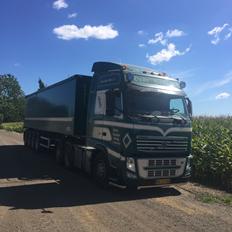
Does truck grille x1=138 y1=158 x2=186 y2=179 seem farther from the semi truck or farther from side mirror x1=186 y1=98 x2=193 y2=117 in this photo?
side mirror x1=186 y1=98 x2=193 y2=117

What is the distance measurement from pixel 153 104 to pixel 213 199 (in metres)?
2.80

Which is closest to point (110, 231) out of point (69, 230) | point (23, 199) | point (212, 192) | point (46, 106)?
point (69, 230)

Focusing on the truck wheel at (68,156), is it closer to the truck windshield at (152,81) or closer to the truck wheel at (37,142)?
the truck windshield at (152,81)

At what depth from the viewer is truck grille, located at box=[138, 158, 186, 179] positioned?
10.7 m

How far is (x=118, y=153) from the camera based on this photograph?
10.8 meters

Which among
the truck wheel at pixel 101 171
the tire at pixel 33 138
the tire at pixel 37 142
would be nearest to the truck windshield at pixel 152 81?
the truck wheel at pixel 101 171

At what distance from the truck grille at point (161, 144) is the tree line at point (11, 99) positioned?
105 m

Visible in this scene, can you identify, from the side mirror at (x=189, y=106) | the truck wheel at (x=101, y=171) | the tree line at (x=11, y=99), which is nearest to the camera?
the truck wheel at (x=101, y=171)

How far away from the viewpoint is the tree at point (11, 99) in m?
115

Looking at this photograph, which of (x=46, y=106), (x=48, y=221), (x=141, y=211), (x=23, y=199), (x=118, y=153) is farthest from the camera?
(x=46, y=106)

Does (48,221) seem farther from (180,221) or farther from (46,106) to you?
(46,106)

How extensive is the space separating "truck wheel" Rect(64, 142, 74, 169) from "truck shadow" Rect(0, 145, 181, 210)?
0.90 feet

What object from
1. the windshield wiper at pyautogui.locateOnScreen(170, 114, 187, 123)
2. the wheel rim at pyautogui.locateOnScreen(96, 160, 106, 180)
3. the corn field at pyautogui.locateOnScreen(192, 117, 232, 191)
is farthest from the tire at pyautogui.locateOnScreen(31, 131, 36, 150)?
the windshield wiper at pyautogui.locateOnScreen(170, 114, 187, 123)

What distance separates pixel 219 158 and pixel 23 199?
5.93 meters
